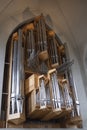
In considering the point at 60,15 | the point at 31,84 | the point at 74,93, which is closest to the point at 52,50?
the point at 60,15

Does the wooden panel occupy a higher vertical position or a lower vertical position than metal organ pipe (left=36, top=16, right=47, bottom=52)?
lower

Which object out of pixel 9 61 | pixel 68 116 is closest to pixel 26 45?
pixel 9 61

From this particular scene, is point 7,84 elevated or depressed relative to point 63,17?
depressed

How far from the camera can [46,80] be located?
207 inches

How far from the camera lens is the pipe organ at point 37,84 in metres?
4.73

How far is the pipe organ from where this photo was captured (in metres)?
4.73

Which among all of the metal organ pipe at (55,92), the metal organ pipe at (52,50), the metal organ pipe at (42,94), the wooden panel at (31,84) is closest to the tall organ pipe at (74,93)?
the metal organ pipe at (52,50)

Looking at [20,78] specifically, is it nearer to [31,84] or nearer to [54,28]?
[31,84]

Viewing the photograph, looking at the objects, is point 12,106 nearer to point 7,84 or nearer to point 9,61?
point 7,84

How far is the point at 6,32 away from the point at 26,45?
0.89m

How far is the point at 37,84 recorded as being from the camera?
5012mm

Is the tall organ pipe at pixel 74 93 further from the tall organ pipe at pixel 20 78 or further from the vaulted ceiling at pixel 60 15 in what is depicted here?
the tall organ pipe at pixel 20 78

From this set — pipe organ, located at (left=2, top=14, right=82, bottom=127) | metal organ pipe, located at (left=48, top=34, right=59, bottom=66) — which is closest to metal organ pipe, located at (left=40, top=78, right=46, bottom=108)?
pipe organ, located at (left=2, top=14, right=82, bottom=127)

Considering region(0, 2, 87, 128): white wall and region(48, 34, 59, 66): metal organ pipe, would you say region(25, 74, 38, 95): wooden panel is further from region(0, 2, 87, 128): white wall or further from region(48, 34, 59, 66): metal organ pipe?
region(48, 34, 59, 66): metal organ pipe
